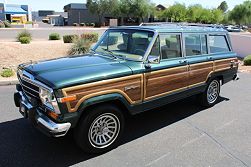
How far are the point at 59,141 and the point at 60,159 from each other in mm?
576

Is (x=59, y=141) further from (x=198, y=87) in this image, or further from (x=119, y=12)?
(x=119, y=12)

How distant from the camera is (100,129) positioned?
152 inches

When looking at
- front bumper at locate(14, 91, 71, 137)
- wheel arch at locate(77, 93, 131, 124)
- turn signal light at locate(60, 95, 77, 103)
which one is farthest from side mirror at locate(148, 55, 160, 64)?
front bumper at locate(14, 91, 71, 137)

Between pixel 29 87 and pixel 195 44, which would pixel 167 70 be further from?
pixel 29 87

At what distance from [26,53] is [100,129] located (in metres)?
9.43

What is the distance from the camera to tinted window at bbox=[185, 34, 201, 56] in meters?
5.07

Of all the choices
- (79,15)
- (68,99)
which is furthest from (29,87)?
(79,15)

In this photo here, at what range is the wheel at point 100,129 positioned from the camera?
3.62 metres

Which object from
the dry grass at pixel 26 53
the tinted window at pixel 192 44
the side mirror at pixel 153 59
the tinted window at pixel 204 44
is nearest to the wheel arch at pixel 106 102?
the side mirror at pixel 153 59

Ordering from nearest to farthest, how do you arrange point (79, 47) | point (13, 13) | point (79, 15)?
point (79, 47) → point (13, 13) → point (79, 15)

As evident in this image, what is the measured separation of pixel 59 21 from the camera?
225 ft

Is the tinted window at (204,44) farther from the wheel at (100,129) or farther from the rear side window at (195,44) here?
the wheel at (100,129)

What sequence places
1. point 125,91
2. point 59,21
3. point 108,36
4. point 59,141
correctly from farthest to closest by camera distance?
1. point 59,21
2. point 108,36
3. point 59,141
4. point 125,91

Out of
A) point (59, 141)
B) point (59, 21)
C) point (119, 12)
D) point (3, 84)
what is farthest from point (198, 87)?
point (59, 21)
